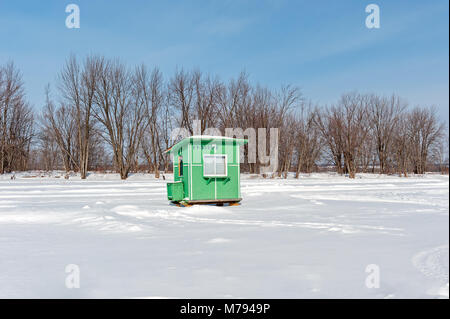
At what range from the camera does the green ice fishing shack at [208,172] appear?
39.7 ft

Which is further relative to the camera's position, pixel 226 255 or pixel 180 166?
pixel 180 166

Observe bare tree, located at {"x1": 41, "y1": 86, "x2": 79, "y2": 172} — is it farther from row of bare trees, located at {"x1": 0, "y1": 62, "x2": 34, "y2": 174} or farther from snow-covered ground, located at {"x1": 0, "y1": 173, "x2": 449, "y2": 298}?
snow-covered ground, located at {"x1": 0, "y1": 173, "x2": 449, "y2": 298}

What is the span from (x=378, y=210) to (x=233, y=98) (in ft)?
104

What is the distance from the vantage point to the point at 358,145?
4034 cm

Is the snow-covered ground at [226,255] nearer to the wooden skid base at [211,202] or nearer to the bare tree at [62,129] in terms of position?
the wooden skid base at [211,202]

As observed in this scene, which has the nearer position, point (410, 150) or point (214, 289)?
point (214, 289)

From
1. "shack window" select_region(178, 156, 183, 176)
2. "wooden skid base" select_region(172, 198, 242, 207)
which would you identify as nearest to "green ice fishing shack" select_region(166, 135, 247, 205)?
"wooden skid base" select_region(172, 198, 242, 207)

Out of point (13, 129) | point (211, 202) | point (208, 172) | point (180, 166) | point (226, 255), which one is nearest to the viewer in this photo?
point (226, 255)

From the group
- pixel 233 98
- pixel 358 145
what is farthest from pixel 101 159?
pixel 358 145

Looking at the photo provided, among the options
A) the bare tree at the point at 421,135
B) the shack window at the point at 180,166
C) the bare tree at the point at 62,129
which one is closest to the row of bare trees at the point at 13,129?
the bare tree at the point at 62,129

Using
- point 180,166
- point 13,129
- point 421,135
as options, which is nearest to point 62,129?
point 13,129

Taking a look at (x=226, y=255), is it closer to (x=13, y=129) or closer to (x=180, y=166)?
(x=180, y=166)

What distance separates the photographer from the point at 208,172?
40.4ft
